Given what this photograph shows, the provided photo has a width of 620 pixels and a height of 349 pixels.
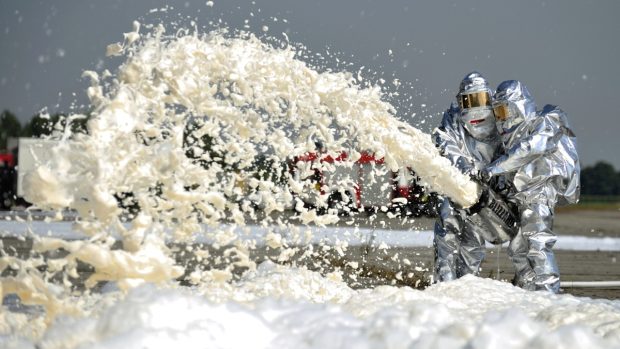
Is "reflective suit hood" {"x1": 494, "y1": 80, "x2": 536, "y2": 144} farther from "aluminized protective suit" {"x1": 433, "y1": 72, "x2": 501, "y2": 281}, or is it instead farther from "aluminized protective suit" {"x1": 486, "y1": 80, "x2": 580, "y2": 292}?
"aluminized protective suit" {"x1": 433, "y1": 72, "x2": 501, "y2": 281}

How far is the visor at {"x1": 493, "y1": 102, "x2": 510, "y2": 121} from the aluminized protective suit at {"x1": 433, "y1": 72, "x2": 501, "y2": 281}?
100 mm

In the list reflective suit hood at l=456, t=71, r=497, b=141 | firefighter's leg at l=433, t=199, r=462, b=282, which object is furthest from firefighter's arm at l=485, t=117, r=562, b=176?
firefighter's leg at l=433, t=199, r=462, b=282

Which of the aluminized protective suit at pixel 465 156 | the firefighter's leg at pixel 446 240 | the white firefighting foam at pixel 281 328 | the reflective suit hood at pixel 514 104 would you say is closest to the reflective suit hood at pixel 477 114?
the aluminized protective suit at pixel 465 156

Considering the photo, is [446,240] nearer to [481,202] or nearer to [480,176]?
[481,202]

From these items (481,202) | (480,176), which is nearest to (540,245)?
(481,202)

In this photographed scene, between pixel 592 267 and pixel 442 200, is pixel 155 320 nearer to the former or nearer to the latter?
pixel 442 200

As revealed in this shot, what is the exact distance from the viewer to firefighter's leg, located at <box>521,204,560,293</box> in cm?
636

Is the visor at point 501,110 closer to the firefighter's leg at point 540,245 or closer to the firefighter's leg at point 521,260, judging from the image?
the firefighter's leg at point 540,245

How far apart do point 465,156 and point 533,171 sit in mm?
528

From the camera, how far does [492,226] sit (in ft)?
22.0

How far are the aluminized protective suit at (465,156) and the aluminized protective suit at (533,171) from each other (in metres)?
0.17

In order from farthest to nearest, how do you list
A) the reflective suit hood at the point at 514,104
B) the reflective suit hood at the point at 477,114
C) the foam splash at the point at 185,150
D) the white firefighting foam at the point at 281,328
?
the reflective suit hood at the point at 477,114, the reflective suit hood at the point at 514,104, the foam splash at the point at 185,150, the white firefighting foam at the point at 281,328

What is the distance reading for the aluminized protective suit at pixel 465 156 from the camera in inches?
261

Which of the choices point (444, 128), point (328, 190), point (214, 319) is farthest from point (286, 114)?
point (214, 319)
